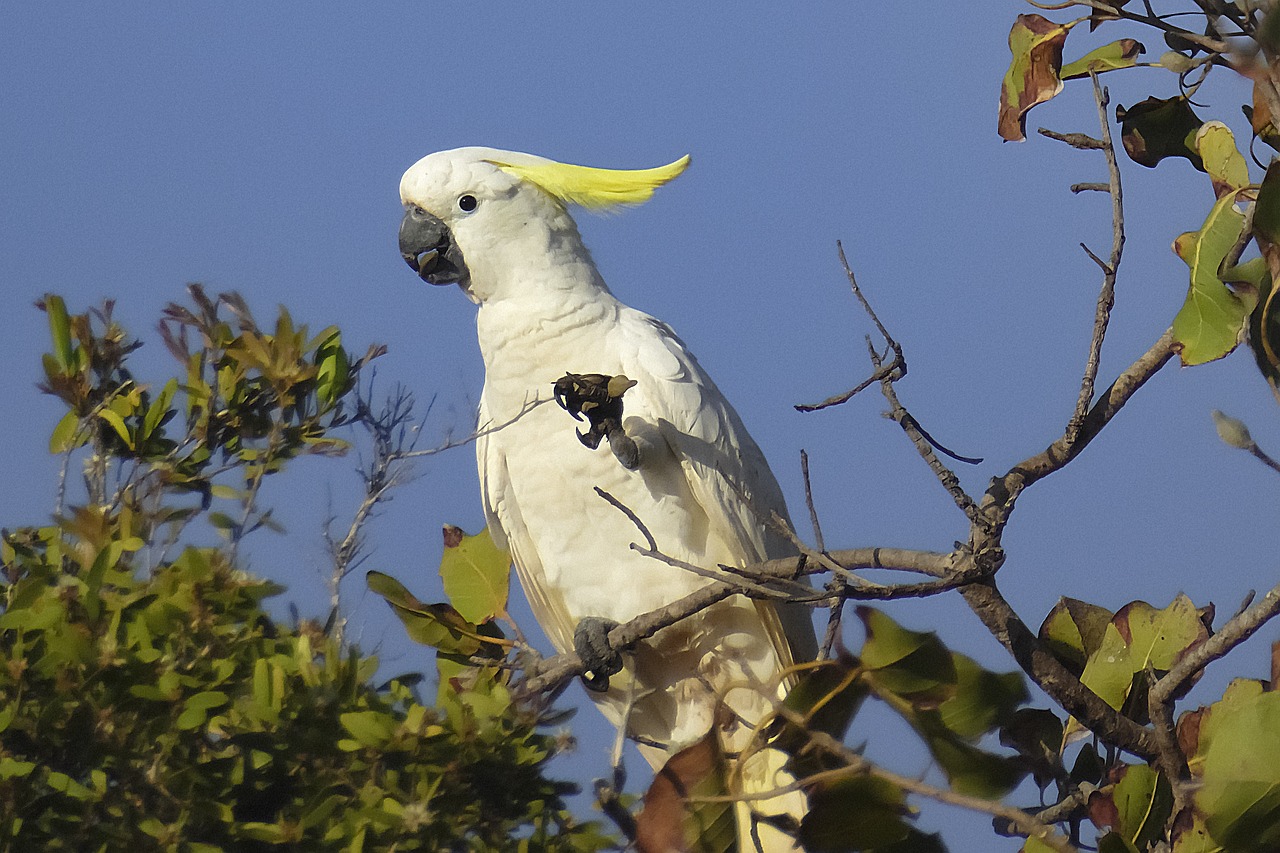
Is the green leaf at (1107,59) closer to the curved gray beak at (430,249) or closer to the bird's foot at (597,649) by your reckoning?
the bird's foot at (597,649)

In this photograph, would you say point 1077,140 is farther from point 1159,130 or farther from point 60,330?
point 60,330

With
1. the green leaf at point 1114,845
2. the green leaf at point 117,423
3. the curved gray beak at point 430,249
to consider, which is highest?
the curved gray beak at point 430,249

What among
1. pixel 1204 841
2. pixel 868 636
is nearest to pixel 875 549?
pixel 868 636

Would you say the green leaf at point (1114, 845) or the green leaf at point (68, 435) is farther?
the green leaf at point (68, 435)

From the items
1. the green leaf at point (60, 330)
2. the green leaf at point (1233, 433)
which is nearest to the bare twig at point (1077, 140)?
the green leaf at point (1233, 433)

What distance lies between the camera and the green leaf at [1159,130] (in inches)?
77.4

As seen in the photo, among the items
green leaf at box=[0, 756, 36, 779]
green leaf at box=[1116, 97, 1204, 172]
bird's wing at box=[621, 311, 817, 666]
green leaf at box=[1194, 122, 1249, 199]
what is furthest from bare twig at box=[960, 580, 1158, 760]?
green leaf at box=[0, 756, 36, 779]

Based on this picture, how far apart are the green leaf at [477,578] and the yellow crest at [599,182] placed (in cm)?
100

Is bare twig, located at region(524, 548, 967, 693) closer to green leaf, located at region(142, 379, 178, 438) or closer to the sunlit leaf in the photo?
the sunlit leaf

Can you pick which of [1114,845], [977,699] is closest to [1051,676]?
[977,699]

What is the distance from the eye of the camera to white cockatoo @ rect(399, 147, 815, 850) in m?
2.89

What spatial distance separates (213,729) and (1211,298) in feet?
4.62

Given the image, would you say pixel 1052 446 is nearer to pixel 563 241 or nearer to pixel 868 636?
pixel 868 636

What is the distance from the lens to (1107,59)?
189 cm
